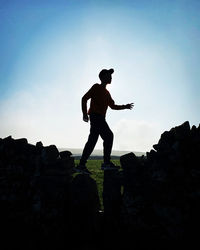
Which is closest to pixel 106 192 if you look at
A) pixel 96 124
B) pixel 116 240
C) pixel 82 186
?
pixel 82 186

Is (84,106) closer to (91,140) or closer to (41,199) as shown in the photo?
(91,140)

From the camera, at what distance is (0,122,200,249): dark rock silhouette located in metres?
4.88

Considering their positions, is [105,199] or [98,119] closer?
[105,199]

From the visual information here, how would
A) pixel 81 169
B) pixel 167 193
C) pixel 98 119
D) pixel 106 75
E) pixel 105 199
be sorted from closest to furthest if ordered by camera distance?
1. pixel 167 193
2. pixel 105 199
3. pixel 81 169
4. pixel 98 119
5. pixel 106 75

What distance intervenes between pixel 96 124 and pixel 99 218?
2.64 metres

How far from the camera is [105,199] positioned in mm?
5891

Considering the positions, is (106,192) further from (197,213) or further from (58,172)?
(197,213)

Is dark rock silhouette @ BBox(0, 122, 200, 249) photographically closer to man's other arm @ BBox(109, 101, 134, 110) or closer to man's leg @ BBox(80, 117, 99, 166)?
man's leg @ BBox(80, 117, 99, 166)

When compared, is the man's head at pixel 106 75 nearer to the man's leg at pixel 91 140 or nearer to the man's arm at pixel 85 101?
the man's arm at pixel 85 101

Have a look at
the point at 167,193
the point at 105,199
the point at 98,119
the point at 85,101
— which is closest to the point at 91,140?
the point at 98,119

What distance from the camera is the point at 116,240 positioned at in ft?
17.5

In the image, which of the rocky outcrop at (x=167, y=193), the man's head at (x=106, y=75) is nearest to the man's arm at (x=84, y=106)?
the man's head at (x=106, y=75)

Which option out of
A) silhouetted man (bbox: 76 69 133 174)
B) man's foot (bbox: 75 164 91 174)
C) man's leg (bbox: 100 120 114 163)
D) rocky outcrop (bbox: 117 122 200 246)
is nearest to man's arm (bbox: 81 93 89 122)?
silhouetted man (bbox: 76 69 133 174)

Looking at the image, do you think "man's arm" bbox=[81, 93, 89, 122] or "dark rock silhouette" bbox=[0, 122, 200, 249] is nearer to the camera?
"dark rock silhouette" bbox=[0, 122, 200, 249]
